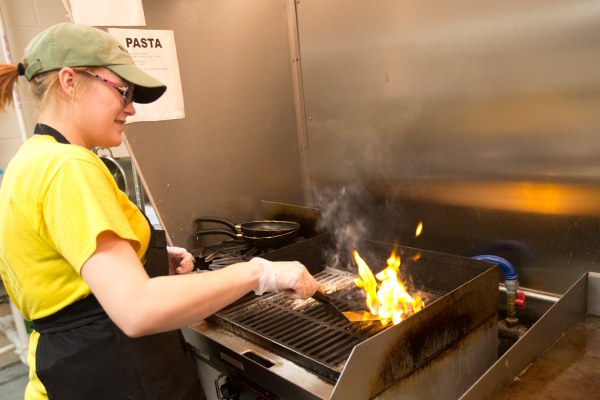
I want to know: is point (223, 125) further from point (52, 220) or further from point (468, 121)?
point (52, 220)

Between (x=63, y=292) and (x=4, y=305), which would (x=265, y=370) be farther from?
(x=4, y=305)

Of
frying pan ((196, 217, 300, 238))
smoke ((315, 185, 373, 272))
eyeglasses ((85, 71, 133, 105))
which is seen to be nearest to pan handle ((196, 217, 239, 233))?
frying pan ((196, 217, 300, 238))

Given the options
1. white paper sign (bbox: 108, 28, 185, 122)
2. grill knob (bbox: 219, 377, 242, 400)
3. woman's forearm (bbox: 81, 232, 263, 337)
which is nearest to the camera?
woman's forearm (bbox: 81, 232, 263, 337)

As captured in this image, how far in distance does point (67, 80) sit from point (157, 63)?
0.84 meters

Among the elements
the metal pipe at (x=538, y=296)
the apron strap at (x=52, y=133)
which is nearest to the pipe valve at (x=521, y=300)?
the metal pipe at (x=538, y=296)

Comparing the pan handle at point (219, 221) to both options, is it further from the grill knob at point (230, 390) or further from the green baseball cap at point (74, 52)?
the green baseball cap at point (74, 52)

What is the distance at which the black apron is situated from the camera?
844 mm

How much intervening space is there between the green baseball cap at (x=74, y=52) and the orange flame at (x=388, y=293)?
87 centimetres

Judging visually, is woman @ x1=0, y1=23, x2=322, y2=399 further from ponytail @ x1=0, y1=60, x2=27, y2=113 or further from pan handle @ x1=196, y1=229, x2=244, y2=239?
pan handle @ x1=196, y1=229, x2=244, y2=239

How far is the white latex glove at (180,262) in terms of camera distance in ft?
4.18

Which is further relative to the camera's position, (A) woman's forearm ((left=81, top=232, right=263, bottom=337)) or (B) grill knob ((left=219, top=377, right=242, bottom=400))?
(B) grill knob ((left=219, top=377, right=242, bottom=400))

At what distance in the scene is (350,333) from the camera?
1.10m

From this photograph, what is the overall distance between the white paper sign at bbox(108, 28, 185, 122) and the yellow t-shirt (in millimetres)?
802

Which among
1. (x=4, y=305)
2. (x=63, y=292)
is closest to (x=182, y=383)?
(x=63, y=292)
